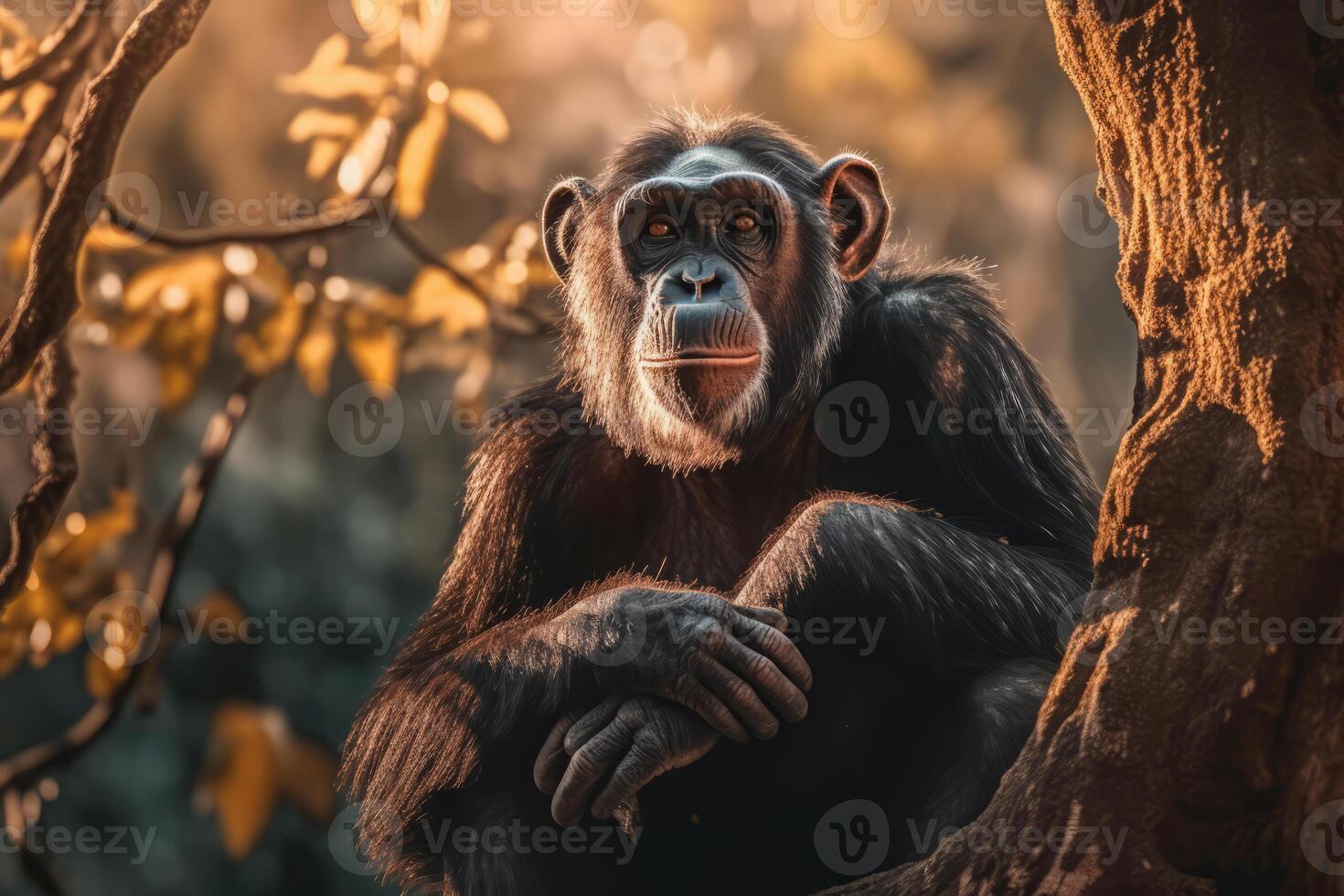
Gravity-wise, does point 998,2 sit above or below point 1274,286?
above

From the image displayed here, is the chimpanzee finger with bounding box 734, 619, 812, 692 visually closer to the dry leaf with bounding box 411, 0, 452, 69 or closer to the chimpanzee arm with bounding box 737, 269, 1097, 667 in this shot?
the chimpanzee arm with bounding box 737, 269, 1097, 667

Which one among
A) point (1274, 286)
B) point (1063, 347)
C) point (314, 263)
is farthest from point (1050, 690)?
point (1063, 347)

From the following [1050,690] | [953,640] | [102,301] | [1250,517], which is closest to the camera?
[1250,517]

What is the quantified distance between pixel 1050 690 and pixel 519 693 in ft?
→ 4.23

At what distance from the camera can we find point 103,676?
4711 millimetres

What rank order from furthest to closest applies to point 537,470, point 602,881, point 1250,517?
point 537,470, point 602,881, point 1250,517

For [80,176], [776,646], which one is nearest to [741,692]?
[776,646]

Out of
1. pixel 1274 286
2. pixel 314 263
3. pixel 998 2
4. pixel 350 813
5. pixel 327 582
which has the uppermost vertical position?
pixel 998 2

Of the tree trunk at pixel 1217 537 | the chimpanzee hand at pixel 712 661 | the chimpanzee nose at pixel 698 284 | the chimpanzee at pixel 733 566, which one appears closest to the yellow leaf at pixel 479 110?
the chimpanzee at pixel 733 566

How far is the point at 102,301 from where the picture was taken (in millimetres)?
5520

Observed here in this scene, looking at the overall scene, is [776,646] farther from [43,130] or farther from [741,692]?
[43,130]

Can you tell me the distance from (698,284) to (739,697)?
39.9 inches

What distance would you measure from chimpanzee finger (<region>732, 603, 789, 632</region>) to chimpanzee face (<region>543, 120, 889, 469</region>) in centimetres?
62

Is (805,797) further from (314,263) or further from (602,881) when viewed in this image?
(314,263)
